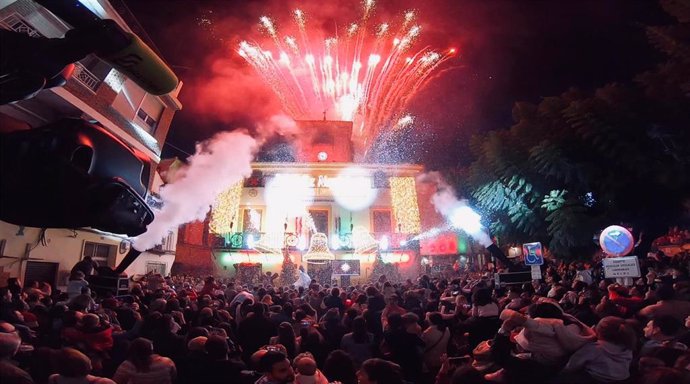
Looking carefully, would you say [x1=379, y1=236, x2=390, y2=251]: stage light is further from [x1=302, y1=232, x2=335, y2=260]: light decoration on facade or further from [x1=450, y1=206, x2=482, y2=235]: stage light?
[x1=450, y1=206, x2=482, y2=235]: stage light

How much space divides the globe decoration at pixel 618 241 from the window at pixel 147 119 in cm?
1845

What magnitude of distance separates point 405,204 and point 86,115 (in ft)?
79.0

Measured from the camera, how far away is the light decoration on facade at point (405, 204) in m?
30.6

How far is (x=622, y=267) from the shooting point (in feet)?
31.8

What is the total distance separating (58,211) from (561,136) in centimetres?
1496

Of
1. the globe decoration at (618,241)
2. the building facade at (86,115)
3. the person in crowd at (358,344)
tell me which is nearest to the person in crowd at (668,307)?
the person in crowd at (358,344)

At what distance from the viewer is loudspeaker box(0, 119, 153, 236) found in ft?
7.09

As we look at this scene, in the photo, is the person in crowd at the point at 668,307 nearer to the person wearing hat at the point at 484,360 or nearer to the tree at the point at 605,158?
the person wearing hat at the point at 484,360

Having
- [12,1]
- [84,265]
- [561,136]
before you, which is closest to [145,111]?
[12,1]

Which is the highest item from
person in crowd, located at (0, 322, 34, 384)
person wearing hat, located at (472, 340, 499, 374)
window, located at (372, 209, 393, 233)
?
window, located at (372, 209, 393, 233)

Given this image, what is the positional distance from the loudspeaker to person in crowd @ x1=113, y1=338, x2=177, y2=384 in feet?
6.64

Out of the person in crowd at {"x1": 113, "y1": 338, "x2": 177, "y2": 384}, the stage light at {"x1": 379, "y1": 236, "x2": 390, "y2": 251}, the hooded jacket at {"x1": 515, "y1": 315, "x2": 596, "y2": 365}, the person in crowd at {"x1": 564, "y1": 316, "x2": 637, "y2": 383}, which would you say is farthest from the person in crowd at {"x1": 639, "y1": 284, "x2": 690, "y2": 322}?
the stage light at {"x1": 379, "y1": 236, "x2": 390, "y2": 251}

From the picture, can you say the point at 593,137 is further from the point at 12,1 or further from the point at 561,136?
the point at 12,1

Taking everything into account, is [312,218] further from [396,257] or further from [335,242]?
[396,257]
